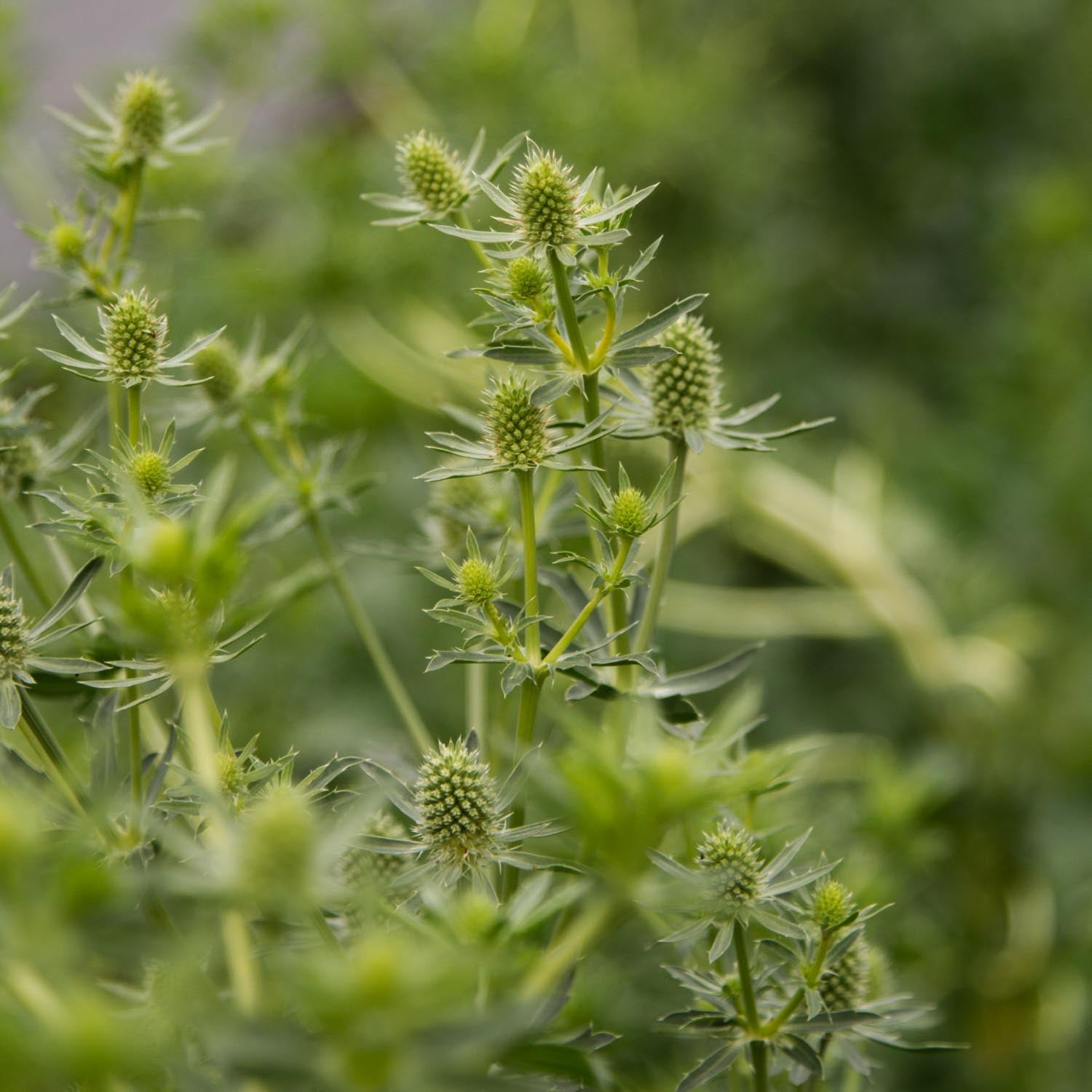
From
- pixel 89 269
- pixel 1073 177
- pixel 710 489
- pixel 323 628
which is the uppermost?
pixel 1073 177

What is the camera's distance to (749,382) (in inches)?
54.7

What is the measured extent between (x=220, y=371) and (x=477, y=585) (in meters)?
0.26

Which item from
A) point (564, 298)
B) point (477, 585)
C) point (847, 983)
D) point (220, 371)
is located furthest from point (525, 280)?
point (847, 983)

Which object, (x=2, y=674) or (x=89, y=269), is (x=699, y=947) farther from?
(x=89, y=269)

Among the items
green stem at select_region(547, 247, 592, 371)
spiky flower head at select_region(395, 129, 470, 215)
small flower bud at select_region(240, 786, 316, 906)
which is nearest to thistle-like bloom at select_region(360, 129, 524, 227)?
spiky flower head at select_region(395, 129, 470, 215)

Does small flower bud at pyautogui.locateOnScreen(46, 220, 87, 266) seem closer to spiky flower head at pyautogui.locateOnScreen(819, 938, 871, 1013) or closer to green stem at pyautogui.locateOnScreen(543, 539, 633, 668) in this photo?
green stem at pyautogui.locateOnScreen(543, 539, 633, 668)

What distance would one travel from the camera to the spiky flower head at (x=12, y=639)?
461 mm

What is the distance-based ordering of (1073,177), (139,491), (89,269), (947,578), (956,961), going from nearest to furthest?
1. (139,491)
2. (89,269)
3. (956,961)
4. (947,578)
5. (1073,177)

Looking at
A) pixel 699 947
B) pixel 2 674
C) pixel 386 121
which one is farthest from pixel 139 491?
pixel 386 121

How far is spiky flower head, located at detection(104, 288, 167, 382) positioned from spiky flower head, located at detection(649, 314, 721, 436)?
24cm

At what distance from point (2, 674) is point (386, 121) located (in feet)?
4.08

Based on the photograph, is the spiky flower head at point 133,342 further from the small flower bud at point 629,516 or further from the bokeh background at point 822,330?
the bokeh background at point 822,330

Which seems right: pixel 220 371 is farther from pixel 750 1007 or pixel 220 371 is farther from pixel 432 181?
pixel 750 1007

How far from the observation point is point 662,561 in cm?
52
